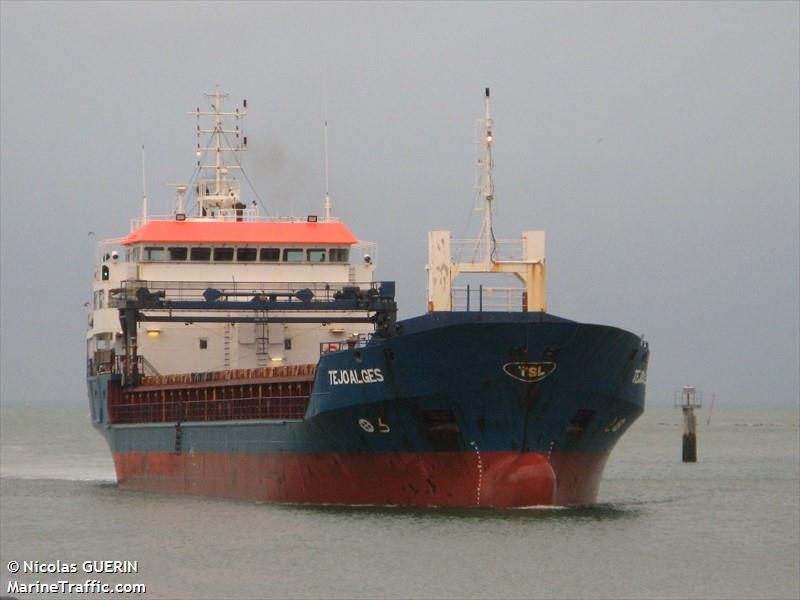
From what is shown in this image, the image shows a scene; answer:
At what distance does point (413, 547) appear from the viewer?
92.8 feet

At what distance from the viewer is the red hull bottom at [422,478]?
3139cm

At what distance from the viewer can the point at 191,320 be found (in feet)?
132

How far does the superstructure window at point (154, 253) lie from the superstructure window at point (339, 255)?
4120mm

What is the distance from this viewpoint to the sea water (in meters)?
25.3

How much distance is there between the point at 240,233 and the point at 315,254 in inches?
76.8

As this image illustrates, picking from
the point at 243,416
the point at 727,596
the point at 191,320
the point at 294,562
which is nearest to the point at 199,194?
the point at 191,320

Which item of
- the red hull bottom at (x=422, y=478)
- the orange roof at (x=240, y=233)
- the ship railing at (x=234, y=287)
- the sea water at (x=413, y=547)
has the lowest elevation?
the sea water at (x=413, y=547)

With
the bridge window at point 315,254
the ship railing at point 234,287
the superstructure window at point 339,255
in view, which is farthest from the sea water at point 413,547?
the superstructure window at point 339,255

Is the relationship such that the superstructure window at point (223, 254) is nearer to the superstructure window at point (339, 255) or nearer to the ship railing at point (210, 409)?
the superstructure window at point (339, 255)
